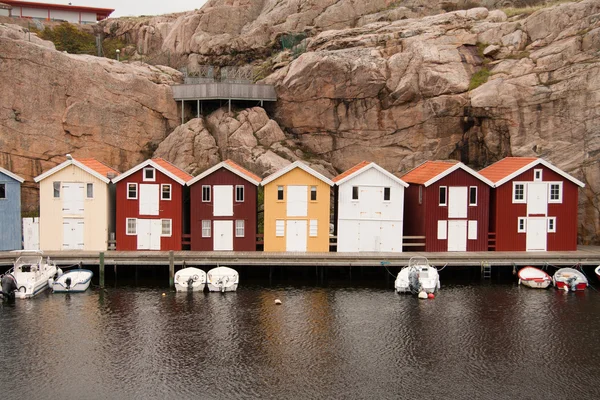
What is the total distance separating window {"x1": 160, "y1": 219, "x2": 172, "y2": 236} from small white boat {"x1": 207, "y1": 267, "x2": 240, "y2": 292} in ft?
22.0

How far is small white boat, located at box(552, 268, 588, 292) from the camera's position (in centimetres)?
4272

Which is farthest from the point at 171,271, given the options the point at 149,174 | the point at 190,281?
the point at 149,174

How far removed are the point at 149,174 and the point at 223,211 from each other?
585cm

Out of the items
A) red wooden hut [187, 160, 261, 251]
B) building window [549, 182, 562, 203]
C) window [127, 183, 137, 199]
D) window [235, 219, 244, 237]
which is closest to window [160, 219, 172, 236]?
red wooden hut [187, 160, 261, 251]

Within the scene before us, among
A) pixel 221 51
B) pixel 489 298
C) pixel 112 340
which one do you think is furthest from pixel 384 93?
pixel 112 340

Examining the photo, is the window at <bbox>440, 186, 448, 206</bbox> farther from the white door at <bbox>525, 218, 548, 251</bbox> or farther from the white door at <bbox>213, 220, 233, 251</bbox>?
the white door at <bbox>213, 220, 233, 251</bbox>

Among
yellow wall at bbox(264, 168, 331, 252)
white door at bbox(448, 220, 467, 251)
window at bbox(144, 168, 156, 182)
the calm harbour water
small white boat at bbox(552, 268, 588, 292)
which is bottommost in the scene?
the calm harbour water

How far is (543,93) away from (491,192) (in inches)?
524

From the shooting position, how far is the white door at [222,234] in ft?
154

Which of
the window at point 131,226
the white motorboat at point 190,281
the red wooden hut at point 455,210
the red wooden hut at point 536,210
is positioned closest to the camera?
the white motorboat at point 190,281

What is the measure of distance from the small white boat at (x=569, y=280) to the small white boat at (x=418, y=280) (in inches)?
311

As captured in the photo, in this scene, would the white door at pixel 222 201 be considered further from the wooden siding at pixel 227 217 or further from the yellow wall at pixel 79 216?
the yellow wall at pixel 79 216

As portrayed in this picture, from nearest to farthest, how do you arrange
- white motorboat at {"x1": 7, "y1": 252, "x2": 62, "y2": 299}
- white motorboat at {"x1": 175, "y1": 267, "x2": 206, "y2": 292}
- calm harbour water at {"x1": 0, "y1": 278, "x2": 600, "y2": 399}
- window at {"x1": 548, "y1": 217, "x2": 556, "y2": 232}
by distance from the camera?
1. calm harbour water at {"x1": 0, "y1": 278, "x2": 600, "y2": 399}
2. white motorboat at {"x1": 7, "y1": 252, "x2": 62, "y2": 299}
3. white motorboat at {"x1": 175, "y1": 267, "x2": 206, "y2": 292}
4. window at {"x1": 548, "y1": 217, "x2": 556, "y2": 232}

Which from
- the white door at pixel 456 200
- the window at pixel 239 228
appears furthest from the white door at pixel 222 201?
the white door at pixel 456 200
